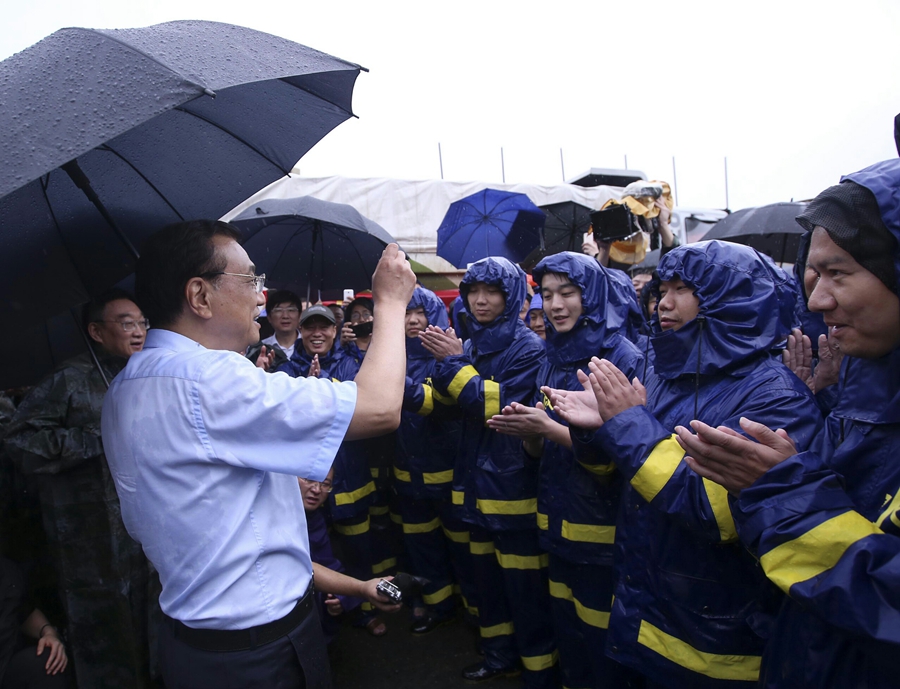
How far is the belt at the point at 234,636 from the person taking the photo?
5.05 ft

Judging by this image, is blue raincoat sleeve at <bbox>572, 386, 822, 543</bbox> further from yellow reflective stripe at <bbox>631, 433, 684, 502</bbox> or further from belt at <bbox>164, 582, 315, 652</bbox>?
belt at <bbox>164, 582, 315, 652</bbox>

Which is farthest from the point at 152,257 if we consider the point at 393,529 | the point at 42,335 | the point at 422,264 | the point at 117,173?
the point at 422,264

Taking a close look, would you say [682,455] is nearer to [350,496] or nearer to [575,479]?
[575,479]

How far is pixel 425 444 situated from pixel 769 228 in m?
4.31

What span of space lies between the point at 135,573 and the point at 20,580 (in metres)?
0.46

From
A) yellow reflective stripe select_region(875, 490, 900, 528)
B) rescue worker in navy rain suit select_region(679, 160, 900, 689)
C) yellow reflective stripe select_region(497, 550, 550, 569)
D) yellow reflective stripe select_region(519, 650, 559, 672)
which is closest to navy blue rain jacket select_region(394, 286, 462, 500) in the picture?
yellow reflective stripe select_region(497, 550, 550, 569)

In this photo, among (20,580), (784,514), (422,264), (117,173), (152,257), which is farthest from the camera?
(422,264)

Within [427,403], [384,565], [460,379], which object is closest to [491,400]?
[460,379]

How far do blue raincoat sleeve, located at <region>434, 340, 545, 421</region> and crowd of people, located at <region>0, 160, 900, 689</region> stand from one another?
16mm

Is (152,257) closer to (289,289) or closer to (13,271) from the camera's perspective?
(13,271)

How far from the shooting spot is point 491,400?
353 cm

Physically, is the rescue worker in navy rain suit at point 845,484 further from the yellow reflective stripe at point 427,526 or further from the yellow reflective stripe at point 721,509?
the yellow reflective stripe at point 427,526

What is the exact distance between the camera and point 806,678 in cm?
136

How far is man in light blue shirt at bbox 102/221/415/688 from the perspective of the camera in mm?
1450
